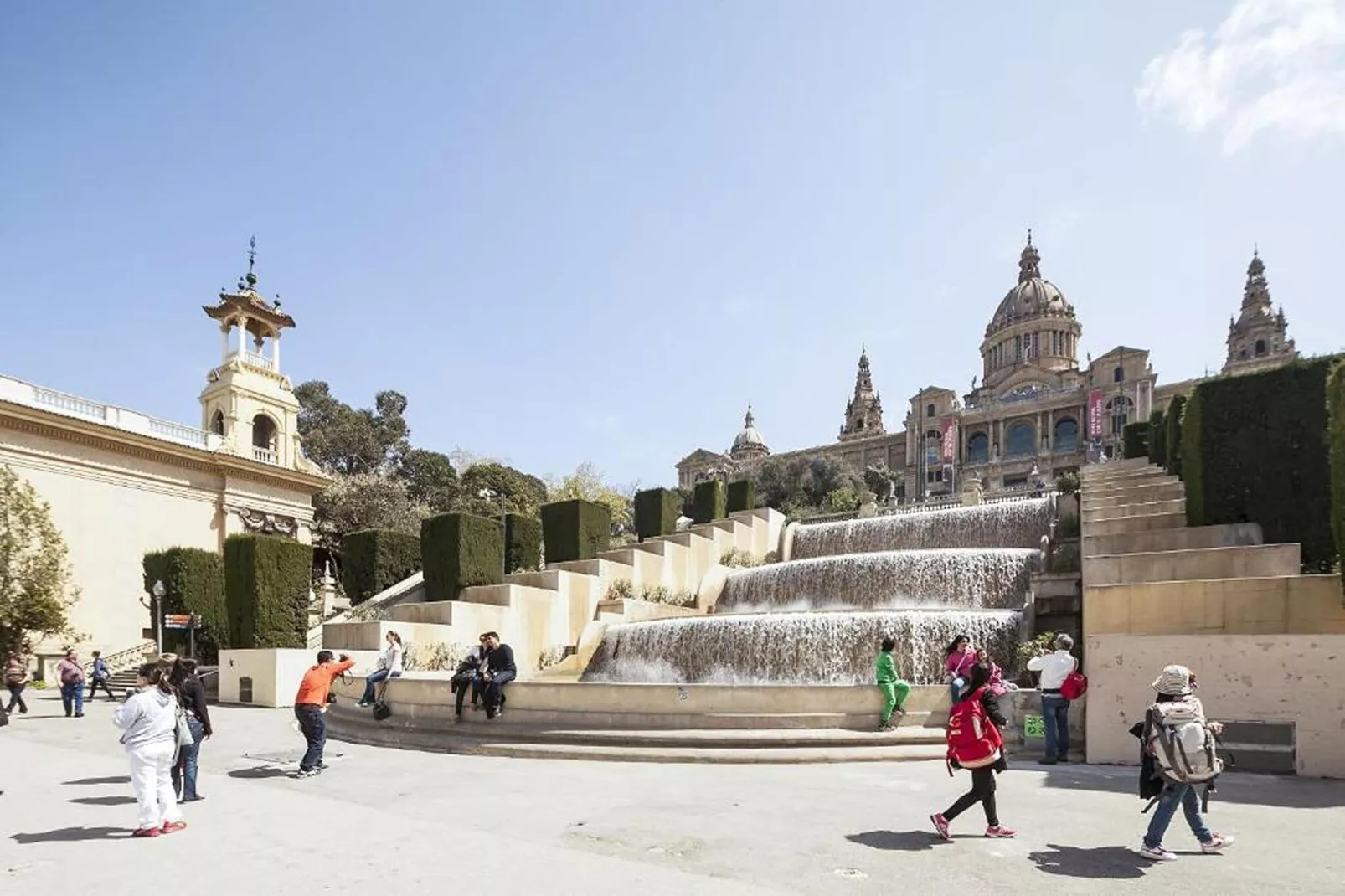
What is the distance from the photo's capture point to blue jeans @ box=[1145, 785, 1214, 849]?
232 inches

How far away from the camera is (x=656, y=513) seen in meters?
34.0

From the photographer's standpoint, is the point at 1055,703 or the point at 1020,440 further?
the point at 1020,440

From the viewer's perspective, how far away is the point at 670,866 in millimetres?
5809

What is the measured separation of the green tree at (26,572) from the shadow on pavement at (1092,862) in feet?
91.7

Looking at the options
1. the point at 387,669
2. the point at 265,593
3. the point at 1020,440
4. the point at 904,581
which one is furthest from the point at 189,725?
the point at 1020,440

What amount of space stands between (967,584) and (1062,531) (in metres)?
5.67

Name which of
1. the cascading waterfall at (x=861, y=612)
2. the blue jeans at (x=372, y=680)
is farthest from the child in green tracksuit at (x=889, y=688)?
the blue jeans at (x=372, y=680)

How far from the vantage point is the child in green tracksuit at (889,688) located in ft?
35.7

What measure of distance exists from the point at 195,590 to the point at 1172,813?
29484 millimetres

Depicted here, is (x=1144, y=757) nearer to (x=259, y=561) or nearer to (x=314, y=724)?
(x=314, y=724)

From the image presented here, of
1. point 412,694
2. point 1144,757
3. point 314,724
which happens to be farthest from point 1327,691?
point 412,694

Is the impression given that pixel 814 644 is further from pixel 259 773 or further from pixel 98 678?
pixel 98 678

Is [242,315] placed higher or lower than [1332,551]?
higher

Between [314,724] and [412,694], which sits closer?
[314,724]
